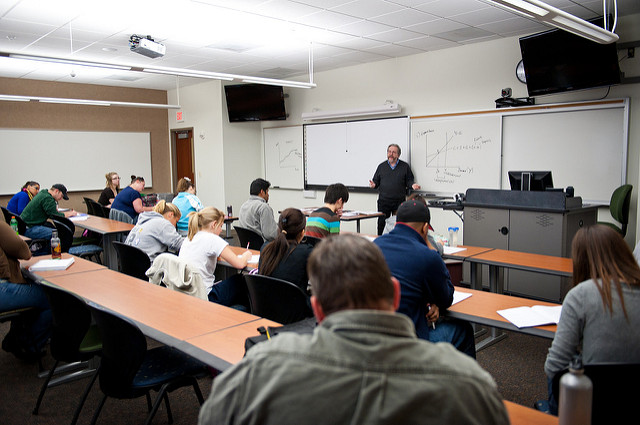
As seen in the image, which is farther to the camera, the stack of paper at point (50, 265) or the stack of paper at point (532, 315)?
the stack of paper at point (50, 265)

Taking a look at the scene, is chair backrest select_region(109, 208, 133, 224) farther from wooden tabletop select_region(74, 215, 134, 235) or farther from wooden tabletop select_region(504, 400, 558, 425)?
wooden tabletop select_region(504, 400, 558, 425)

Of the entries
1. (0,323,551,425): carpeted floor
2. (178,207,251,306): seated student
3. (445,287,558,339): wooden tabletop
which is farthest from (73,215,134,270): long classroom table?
(445,287,558,339): wooden tabletop

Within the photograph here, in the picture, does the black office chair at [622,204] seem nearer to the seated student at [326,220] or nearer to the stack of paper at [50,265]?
the seated student at [326,220]

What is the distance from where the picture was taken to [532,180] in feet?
15.3

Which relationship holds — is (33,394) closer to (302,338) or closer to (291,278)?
(291,278)

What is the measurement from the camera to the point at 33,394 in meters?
3.06

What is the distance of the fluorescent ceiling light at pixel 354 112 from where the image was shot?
284 inches

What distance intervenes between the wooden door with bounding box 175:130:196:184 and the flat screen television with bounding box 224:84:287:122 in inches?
65.9

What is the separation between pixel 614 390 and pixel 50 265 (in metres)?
3.46

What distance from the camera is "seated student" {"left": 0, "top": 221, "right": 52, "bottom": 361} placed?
3.12m

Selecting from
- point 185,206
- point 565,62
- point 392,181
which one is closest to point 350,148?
point 392,181

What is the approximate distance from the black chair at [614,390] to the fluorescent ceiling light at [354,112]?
6128 millimetres

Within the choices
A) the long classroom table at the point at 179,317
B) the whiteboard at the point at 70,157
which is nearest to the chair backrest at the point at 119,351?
the long classroom table at the point at 179,317

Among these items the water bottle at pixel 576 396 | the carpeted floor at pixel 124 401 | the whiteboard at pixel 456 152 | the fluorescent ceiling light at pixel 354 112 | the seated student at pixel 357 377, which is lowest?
the carpeted floor at pixel 124 401
